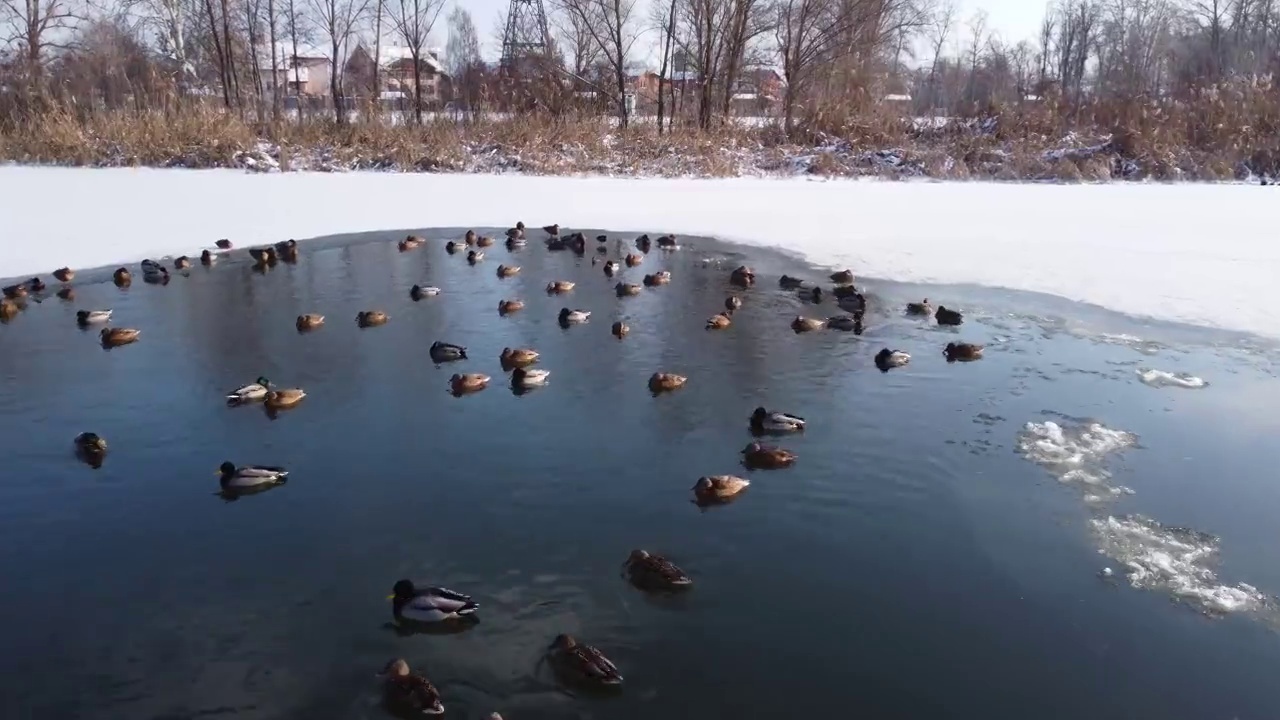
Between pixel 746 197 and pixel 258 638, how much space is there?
1537 centimetres

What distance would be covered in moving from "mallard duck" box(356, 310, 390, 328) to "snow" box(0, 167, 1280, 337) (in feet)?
16.3

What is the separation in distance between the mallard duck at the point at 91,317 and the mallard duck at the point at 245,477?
4.30 metres

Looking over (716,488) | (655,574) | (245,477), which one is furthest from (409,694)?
(245,477)

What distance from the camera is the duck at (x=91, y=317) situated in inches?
343

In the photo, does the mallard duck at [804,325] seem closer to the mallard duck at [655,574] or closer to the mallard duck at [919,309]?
the mallard duck at [919,309]

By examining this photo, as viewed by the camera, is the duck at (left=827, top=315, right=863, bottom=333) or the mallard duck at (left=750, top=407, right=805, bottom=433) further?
the duck at (left=827, top=315, right=863, bottom=333)

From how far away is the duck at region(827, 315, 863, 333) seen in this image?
28.9 feet

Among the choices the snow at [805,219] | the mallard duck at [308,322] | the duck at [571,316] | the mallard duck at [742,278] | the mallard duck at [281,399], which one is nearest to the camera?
the mallard duck at [281,399]

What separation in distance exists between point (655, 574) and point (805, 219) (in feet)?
39.2

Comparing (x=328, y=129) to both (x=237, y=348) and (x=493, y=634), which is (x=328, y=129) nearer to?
(x=237, y=348)

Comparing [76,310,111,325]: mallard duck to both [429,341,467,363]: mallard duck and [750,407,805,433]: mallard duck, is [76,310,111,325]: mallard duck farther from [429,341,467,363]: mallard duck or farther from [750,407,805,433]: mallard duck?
[750,407,805,433]: mallard duck

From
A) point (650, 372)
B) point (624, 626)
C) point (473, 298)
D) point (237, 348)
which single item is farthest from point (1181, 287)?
point (237, 348)

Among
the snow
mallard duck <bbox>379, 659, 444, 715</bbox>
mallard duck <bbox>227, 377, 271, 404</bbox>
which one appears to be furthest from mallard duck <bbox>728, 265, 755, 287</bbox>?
mallard duck <bbox>379, 659, 444, 715</bbox>

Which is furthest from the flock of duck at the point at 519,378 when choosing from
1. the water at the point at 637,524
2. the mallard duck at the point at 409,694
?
the water at the point at 637,524
